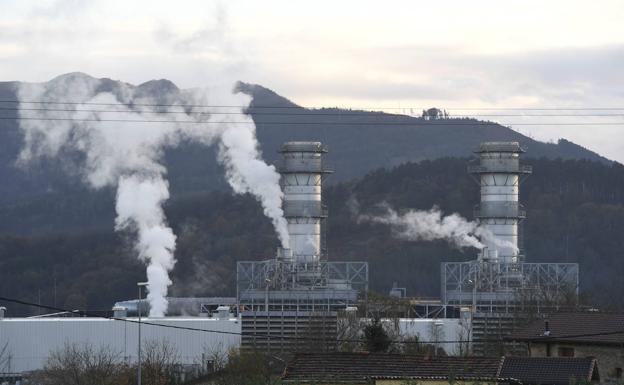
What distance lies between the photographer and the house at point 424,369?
64.9 meters

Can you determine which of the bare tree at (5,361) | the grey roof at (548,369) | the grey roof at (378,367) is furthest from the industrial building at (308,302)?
the grey roof at (548,369)

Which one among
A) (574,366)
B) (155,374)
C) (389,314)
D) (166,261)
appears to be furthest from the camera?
(166,261)

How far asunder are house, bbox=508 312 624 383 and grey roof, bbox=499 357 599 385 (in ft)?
10.9

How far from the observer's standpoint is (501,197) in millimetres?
135500

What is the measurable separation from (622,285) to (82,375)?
10070 centimetres

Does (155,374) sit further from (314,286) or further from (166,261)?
(166,261)

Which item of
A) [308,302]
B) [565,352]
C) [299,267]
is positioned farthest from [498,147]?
[565,352]

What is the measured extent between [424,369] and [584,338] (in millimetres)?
10458

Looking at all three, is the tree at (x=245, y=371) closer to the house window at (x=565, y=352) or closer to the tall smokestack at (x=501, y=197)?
the house window at (x=565, y=352)

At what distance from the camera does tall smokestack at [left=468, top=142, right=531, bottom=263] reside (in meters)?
135

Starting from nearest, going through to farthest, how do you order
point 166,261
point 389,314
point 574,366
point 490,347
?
point 574,366, point 490,347, point 389,314, point 166,261

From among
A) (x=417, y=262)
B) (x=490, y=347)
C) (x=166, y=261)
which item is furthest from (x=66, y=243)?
(x=490, y=347)

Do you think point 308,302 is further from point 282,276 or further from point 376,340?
point 376,340

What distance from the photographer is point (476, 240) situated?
150625 millimetres
